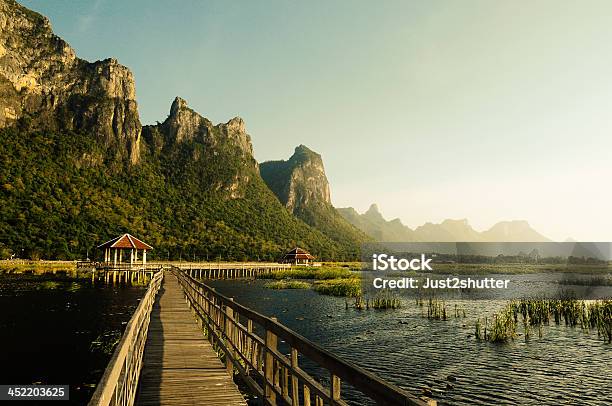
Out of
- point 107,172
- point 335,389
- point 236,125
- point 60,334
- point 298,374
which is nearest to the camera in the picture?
point 335,389

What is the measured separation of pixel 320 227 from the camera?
192125mm

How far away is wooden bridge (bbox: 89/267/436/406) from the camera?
3365 millimetres

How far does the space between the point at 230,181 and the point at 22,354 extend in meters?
133

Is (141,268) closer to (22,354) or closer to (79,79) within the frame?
(22,354)

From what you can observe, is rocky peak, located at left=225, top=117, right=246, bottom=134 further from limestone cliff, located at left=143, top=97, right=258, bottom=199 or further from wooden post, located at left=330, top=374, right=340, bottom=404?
wooden post, located at left=330, top=374, right=340, bottom=404

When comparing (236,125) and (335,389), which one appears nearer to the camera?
(335,389)

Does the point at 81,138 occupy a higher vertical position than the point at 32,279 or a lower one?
→ higher

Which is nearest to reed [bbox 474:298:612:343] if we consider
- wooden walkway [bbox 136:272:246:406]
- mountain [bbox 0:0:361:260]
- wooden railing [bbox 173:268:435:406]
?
wooden walkway [bbox 136:272:246:406]

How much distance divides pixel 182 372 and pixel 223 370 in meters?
0.87

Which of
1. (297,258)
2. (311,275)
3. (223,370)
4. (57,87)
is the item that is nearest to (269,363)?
(223,370)

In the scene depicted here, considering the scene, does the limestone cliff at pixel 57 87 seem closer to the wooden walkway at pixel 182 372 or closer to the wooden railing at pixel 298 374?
the wooden walkway at pixel 182 372

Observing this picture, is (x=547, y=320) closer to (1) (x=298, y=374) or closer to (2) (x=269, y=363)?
(2) (x=269, y=363)

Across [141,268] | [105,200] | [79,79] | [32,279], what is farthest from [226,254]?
[79,79]

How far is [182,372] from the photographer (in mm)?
9102
